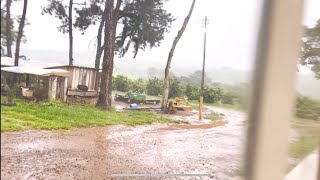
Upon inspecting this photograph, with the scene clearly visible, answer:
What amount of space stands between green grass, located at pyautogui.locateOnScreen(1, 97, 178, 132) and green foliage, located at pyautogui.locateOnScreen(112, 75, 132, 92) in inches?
2.9

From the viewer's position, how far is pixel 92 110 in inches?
43.4

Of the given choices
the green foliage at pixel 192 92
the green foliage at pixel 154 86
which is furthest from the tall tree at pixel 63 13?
the green foliage at pixel 192 92

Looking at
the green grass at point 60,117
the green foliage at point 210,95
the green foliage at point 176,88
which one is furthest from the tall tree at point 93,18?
the green foliage at point 210,95

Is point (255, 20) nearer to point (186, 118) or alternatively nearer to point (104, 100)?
point (186, 118)

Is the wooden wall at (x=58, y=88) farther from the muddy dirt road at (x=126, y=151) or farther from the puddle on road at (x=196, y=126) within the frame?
the puddle on road at (x=196, y=126)

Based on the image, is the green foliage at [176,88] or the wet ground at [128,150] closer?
the wet ground at [128,150]

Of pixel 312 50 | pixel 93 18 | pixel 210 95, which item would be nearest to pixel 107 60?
pixel 93 18

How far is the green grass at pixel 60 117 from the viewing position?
0.98 metres

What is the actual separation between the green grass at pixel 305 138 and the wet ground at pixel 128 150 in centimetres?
21

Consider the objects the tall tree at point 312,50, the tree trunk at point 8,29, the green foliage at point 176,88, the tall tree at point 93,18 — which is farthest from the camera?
the tall tree at point 312,50

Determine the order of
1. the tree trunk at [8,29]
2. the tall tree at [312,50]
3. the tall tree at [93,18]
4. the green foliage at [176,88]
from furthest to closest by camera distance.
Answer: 1. the tall tree at [312,50]
2. the green foliage at [176,88]
3. the tall tree at [93,18]
4. the tree trunk at [8,29]

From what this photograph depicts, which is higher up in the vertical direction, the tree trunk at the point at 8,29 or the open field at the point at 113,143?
the tree trunk at the point at 8,29

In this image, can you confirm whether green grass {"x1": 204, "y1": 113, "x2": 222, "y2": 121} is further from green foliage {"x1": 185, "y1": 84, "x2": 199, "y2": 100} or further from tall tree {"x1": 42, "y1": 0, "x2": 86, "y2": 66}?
tall tree {"x1": 42, "y1": 0, "x2": 86, "y2": 66}

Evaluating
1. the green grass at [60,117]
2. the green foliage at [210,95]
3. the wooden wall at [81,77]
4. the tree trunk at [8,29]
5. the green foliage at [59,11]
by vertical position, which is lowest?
the green grass at [60,117]
